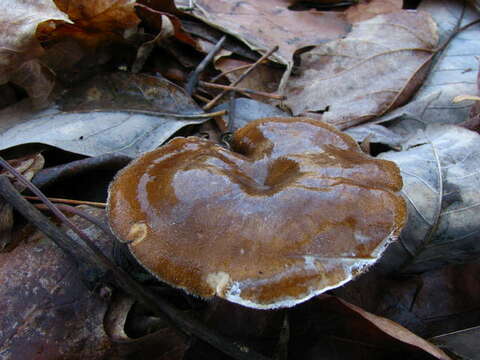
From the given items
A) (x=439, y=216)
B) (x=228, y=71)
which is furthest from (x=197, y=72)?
(x=439, y=216)

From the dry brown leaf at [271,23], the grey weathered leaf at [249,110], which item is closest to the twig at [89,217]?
the grey weathered leaf at [249,110]

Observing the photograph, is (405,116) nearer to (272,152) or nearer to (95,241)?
(272,152)

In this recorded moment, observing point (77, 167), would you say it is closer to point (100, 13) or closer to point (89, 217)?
point (89, 217)

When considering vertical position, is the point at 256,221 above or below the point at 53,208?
above

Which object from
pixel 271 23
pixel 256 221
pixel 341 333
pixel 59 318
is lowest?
pixel 341 333

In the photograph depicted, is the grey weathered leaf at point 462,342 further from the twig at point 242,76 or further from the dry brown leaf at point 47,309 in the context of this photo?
the twig at point 242,76

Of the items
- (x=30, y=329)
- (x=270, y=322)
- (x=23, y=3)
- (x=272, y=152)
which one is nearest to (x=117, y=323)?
(x=30, y=329)
